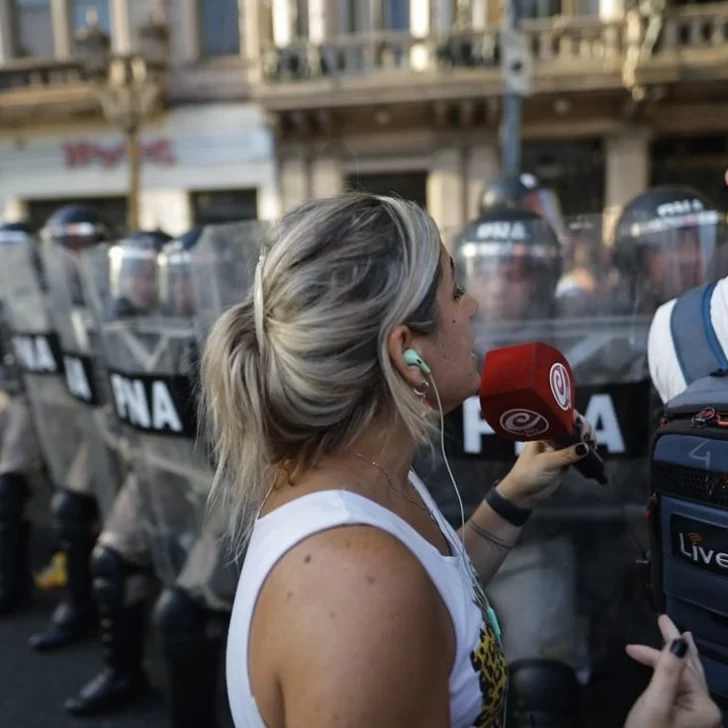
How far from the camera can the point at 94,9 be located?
12.4 meters

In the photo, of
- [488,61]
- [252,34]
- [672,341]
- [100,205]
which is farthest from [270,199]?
[672,341]

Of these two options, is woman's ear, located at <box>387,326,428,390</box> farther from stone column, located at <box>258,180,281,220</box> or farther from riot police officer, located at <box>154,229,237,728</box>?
stone column, located at <box>258,180,281,220</box>

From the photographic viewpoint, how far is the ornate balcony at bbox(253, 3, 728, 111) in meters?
10.2

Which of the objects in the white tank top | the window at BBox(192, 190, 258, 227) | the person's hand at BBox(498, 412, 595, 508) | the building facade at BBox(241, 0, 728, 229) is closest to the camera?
the white tank top

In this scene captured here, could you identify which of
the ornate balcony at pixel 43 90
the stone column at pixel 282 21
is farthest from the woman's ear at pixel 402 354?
the ornate balcony at pixel 43 90

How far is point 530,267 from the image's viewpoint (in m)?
2.58

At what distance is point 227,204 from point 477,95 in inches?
162

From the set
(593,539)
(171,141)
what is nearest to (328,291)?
(593,539)

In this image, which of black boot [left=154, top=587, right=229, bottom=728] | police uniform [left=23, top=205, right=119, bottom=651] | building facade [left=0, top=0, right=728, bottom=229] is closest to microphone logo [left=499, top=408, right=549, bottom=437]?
black boot [left=154, top=587, right=229, bottom=728]

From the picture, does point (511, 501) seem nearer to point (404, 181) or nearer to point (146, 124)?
point (404, 181)

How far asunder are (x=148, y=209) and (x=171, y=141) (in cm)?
109

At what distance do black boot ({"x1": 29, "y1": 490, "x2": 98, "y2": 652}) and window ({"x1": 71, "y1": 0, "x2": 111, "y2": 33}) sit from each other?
10648mm

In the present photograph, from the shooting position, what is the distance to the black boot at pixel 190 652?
267cm

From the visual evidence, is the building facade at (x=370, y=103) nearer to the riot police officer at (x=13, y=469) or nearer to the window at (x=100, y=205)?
the window at (x=100, y=205)
